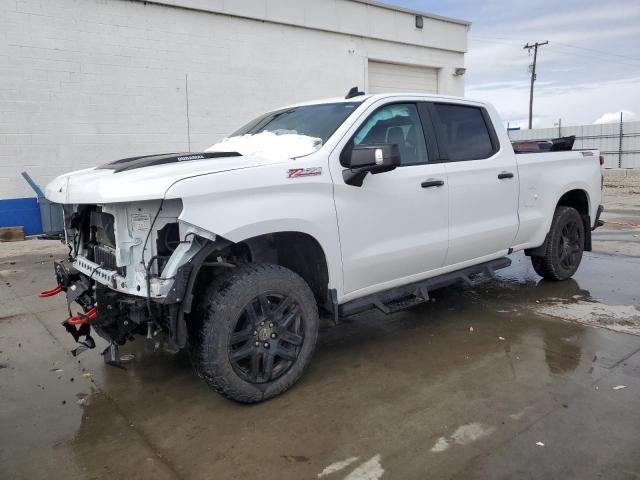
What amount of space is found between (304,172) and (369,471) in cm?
181

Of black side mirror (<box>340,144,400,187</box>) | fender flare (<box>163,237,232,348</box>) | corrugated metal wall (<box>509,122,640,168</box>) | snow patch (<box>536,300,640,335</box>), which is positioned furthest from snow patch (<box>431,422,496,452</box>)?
corrugated metal wall (<box>509,122,640,168</box>)

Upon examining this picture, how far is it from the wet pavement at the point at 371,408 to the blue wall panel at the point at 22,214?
229 inches

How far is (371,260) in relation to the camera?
387cm

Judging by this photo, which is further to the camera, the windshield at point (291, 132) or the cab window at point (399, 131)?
the cab window at point (399, 131)

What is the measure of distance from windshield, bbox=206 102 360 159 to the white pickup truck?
17mm

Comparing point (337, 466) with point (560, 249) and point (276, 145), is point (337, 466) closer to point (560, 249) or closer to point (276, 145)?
point (276, 145)

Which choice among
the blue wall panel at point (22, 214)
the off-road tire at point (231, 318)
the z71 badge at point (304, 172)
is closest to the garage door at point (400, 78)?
the blue wall panel at point (22, 214)

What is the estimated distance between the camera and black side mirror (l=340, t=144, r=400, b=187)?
348 cm

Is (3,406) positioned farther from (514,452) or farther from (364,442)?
(514,452)

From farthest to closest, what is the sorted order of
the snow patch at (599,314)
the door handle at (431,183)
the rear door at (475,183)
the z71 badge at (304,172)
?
the snow patch at (599,314)
the rear door at (475,183)
the door handle at (431,183)
the z71 badge at (304,172)

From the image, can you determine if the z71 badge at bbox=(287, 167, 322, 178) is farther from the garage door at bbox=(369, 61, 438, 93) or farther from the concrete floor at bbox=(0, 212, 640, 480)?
the garage door at bbox=(369, 61, 438, 93)

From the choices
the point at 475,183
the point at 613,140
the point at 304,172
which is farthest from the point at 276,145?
the point at 613,140

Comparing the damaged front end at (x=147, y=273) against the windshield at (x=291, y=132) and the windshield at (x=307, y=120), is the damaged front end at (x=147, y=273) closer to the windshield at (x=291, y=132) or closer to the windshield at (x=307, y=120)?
the windshield at (x=291, y=132)

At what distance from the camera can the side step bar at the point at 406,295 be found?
3914 mm
